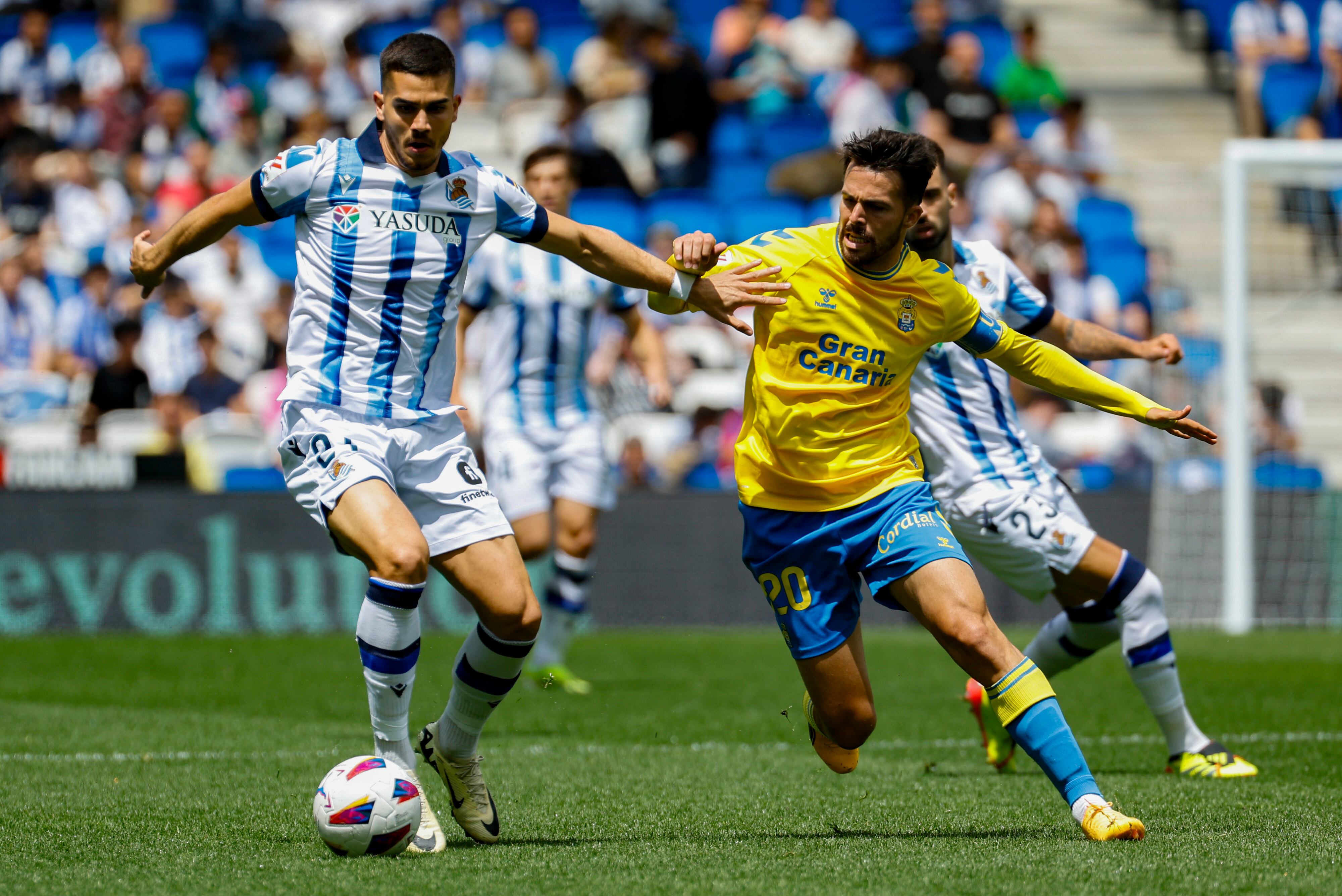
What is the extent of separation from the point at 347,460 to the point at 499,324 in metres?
4.42

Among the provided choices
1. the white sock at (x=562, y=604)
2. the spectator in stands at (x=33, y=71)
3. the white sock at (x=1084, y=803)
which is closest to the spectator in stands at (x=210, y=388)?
the spectator in stands at (x=33, y=71)

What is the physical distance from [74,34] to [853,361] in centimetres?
1615

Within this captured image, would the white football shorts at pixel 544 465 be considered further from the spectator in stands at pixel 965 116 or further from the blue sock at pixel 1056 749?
the spectator in stands at pixel 965 116

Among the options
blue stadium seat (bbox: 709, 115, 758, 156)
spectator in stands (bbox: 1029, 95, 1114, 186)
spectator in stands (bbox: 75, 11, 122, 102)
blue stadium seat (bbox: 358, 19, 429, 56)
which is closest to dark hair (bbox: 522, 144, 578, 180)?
spectator in stands (bbox: 1029, 95, 1114, 186)

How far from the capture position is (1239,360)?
12648 mm

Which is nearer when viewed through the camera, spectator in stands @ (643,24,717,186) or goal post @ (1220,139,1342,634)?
goal post @ (1220,139,1342,634)

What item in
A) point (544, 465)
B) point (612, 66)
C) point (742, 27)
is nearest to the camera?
point (544, 465)

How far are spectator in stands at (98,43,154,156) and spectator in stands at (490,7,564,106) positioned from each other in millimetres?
3748

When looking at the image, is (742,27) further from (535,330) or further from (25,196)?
(535,330)

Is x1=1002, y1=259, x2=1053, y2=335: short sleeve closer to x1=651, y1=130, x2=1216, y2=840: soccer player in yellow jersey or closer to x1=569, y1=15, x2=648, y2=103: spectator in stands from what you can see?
x1=651, y1=130, x2=1216, y2=840: soccer player in yellow jersey

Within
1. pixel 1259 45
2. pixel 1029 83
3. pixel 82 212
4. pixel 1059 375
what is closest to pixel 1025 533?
pixel 1059 375

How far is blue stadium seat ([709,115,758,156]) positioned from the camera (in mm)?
18859

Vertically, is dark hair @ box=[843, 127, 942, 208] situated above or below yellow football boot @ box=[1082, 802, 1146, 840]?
above

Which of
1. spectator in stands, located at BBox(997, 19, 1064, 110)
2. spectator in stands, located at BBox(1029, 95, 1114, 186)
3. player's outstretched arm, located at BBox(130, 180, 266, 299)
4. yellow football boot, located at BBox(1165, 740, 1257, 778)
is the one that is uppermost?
player's outstretched arm, located at BBox(130, 180, 266, 299)
